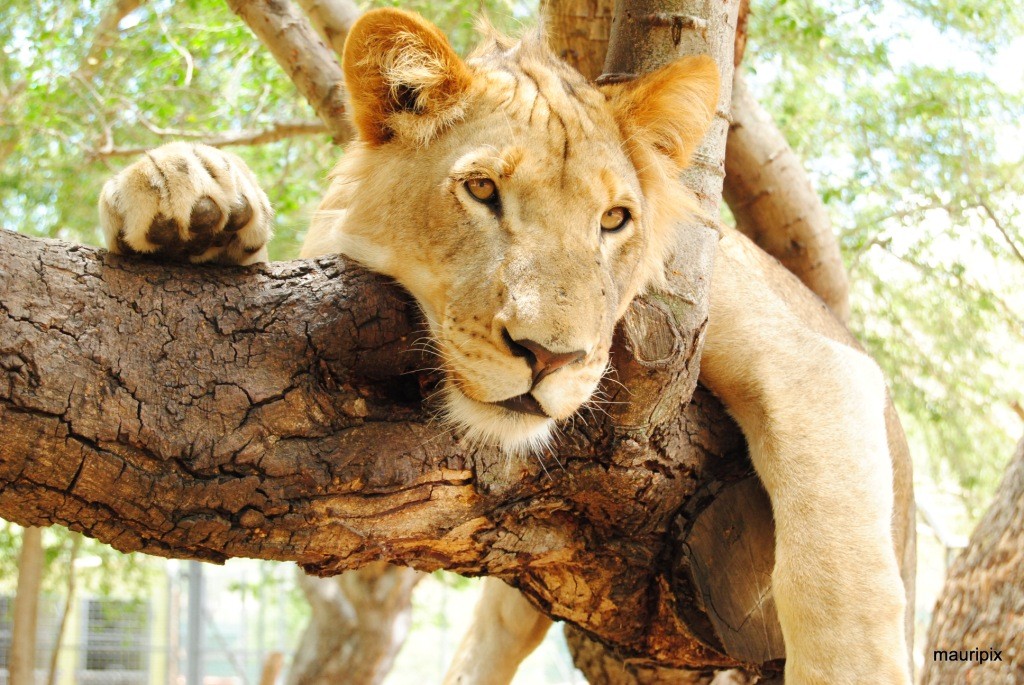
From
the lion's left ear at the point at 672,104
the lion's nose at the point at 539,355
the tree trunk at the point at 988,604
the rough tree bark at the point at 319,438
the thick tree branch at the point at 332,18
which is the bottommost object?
the tree trunk at the point at 988,604

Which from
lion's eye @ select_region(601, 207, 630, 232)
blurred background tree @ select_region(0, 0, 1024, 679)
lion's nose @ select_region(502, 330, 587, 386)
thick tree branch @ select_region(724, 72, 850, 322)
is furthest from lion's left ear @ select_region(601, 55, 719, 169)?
blurred background tree @ select_region(0, 0, 1024, 679)

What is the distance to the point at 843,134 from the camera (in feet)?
24.1

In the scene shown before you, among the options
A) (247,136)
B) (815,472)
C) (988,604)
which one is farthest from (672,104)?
(247,136)

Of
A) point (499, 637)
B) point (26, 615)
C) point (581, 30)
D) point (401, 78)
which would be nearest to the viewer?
point (401, 78)

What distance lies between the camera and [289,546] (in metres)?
2.26

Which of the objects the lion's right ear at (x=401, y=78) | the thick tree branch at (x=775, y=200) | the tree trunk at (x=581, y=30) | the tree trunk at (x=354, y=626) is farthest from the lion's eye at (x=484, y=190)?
the tree trunk at (x=354, y=626)

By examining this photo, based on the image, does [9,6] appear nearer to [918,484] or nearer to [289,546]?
[289,546]

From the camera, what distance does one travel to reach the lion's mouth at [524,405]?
2207 millimetres

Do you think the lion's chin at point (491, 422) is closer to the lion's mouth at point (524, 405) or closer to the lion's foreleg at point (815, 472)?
the lion's mouth at point (524, 405)

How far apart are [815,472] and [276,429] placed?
1.62 meters

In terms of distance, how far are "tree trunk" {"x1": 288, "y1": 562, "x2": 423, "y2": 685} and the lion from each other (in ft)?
17.1

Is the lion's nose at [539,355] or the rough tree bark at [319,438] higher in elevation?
the lion's nose at [539,355]

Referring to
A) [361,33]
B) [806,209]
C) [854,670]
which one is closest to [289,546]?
[361,33]

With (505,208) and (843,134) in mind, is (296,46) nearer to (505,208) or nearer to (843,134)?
(505,208)
